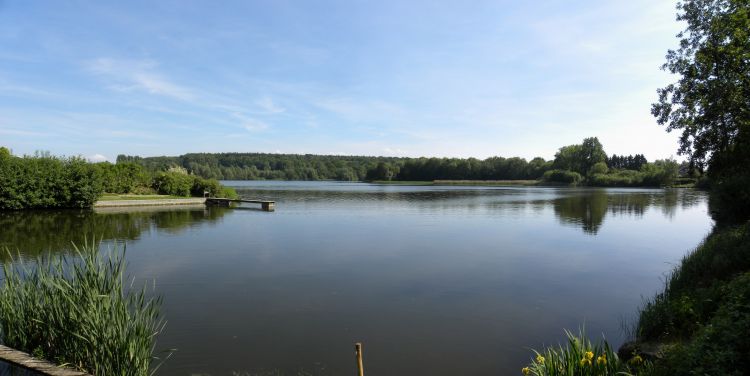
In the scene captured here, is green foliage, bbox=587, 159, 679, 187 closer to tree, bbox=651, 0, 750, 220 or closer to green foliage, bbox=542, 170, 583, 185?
green foliage, bbox=542, 170, 583, 185

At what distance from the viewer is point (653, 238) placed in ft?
65.1

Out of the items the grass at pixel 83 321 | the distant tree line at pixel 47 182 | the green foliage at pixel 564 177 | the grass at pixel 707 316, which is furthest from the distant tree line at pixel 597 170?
the grass at pixel 83 321

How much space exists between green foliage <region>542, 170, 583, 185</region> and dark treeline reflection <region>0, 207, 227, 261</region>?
8540 centimetres

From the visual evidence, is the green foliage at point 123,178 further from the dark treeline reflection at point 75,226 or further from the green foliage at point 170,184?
the dark treeline reflection at point 75,226

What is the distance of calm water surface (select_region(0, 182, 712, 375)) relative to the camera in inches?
280

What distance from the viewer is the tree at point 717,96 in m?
13.6

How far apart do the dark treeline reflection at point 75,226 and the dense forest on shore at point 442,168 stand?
44.7m

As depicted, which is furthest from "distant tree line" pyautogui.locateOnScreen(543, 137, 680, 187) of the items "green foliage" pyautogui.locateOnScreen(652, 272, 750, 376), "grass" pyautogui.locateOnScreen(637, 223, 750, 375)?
"green foliage" pyautogui.locateOnScreen(652, 272, 750, 376)

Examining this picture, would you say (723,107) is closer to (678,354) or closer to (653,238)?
(653,238)

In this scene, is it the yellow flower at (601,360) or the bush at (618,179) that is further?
the bush at (618,179)

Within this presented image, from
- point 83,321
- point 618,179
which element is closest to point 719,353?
point 83,321

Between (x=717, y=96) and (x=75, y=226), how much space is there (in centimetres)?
2643

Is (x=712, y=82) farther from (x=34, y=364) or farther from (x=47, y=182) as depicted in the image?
(x=47, y=182)

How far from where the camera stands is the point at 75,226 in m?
21.1
